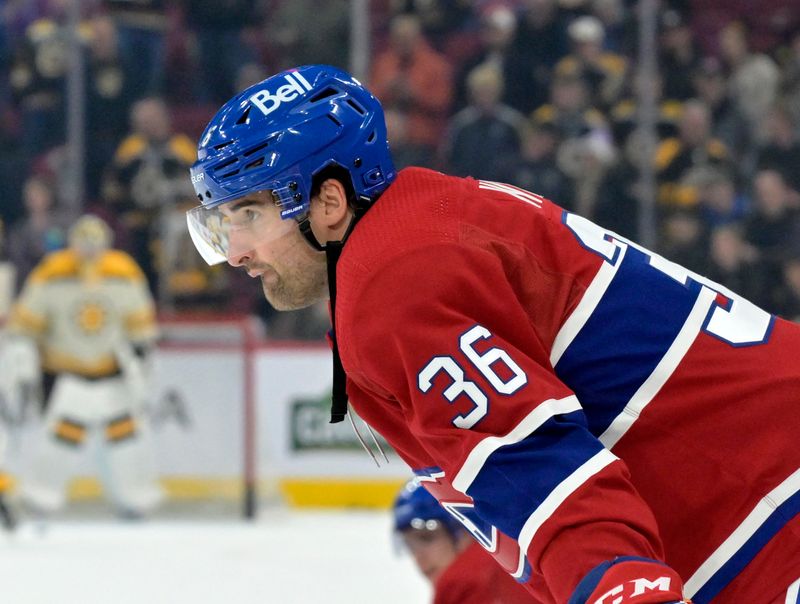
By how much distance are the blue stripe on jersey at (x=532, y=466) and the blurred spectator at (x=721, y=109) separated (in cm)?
581

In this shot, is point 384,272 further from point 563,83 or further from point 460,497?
point 563,83

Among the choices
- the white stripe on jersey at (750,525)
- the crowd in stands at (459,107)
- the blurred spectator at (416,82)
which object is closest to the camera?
the white stripe on jersey at (750,525)

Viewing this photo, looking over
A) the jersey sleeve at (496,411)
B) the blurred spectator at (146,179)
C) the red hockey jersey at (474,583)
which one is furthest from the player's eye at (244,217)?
the blurred spectator at (146,179)

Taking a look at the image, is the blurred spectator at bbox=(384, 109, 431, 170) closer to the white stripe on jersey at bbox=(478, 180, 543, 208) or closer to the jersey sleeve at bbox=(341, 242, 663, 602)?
the white stripe on jersey at bbox=(478, 180, 543, 208)

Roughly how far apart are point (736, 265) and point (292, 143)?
17.7 feet

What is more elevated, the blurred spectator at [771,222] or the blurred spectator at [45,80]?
the blurred spectator at [45,80]

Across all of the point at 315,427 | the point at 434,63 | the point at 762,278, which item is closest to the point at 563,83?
the point at 434,63

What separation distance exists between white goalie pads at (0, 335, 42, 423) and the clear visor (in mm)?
5669

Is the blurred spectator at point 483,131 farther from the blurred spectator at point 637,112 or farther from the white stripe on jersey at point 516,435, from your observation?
the white stripe on jersey at point 516,435

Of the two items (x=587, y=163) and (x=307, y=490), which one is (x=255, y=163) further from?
(x=307, y=490)

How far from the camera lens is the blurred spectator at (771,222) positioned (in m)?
6.78

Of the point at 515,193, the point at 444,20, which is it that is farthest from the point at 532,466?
the point at 444,20

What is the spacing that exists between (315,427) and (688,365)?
228 inches

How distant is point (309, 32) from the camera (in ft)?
24.1
